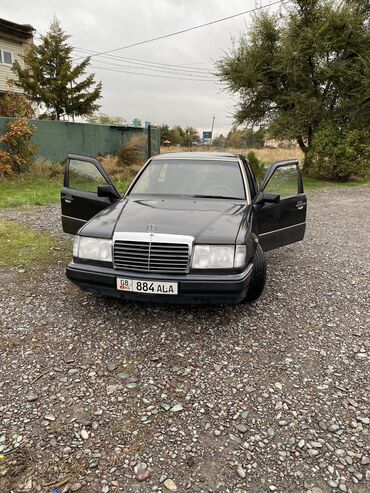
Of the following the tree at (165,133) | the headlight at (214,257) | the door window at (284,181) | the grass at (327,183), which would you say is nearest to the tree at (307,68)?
the grass at (327,183)

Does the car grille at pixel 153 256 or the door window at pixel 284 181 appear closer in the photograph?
the car grille at pixel 153 256

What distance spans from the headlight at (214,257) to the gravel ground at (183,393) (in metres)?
0.62

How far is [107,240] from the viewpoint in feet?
9.86

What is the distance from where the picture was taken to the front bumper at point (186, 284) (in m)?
2.82

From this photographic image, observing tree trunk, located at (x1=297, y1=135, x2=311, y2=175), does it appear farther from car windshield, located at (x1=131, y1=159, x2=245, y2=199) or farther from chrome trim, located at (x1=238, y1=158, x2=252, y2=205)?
car windshield, located at (x1=131, y1=159, x2=245, y2=199)

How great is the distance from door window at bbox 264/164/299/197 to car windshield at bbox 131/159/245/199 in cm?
40

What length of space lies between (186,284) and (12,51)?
25594mm

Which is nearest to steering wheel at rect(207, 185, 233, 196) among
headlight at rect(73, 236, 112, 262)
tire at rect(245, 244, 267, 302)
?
tire at rect(245, 244, 267, 302)

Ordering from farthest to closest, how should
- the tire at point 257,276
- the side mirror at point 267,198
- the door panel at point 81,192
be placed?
1. the door panel at point 81,192
2. the side mirror at point 267,198
3. the tire at point 257,276

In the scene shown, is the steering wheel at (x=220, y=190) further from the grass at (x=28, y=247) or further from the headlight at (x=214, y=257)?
the grass at (x=28, y=247)

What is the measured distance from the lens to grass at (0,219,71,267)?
4.70 m

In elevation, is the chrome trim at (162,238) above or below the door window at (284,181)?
below

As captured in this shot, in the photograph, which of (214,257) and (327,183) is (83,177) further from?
(327,183)

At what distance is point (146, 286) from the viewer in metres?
2.86
